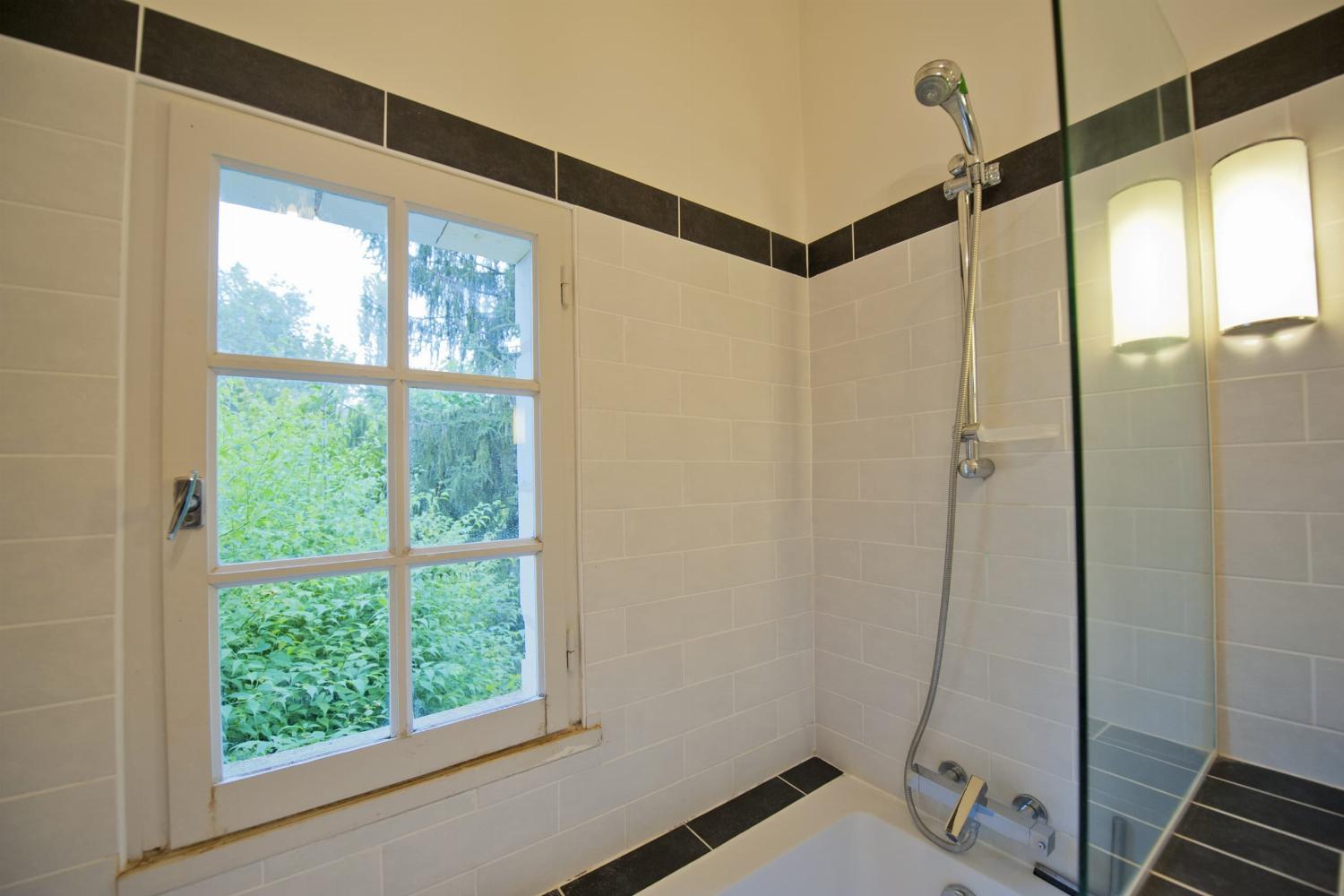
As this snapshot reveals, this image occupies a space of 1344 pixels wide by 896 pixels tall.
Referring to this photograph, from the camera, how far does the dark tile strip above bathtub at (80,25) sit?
0.74m

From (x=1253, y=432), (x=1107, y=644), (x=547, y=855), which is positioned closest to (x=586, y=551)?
(x=547, y=855)

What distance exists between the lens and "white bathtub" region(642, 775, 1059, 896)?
1.13m

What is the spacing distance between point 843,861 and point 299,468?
5.18ft

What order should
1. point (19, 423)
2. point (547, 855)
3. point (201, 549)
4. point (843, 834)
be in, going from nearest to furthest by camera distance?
point (19, 423) < point (201, 549) < point (547, 855) < point (843, 834)

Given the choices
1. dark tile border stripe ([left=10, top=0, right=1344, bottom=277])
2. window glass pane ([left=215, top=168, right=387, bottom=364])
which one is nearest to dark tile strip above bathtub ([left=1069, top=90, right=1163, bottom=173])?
dark tile border stripe ([left=10, top=0, right=1344, bottom=277])

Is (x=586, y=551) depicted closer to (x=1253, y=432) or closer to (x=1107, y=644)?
(x=1107, y=644)

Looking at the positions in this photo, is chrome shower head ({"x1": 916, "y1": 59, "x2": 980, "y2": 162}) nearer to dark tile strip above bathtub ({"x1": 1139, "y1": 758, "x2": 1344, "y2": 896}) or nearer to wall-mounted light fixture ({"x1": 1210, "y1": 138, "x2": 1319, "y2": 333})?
wall-mounted light fixture ({"x1": 1210, "y1": 138, "x2": 1319, "y2": 333})

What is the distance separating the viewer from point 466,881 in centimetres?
102

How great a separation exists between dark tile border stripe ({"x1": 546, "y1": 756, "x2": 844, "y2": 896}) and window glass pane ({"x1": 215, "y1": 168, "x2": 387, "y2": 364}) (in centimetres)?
123

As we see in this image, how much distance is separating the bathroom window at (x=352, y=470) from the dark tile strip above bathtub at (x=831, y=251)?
2.74ft

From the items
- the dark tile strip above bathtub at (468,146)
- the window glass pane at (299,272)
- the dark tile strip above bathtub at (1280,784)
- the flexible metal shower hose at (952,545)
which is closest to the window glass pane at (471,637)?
the window glass pane at (299,272)

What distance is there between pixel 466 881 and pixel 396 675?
0.45 meters

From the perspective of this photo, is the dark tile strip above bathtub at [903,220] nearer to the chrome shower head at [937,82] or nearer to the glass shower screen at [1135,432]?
the chrome shower head at [937,82]

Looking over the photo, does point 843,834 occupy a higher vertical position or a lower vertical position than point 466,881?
lower
